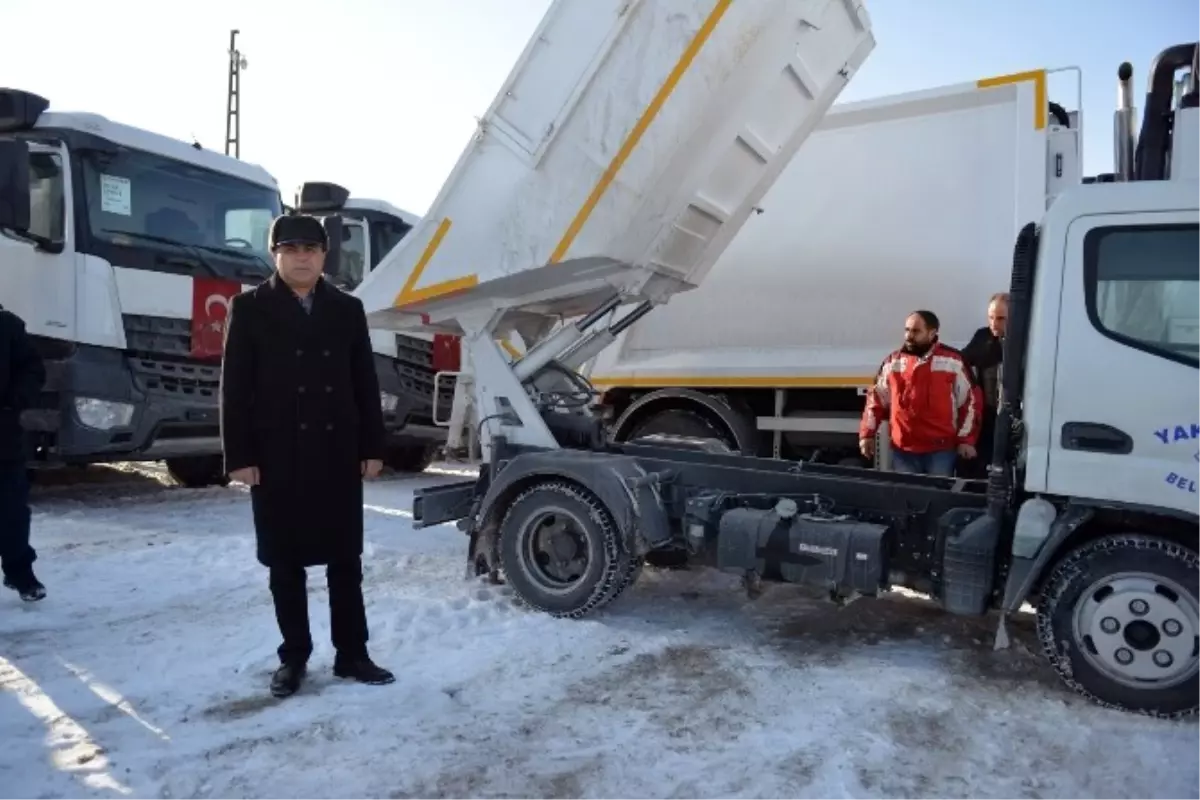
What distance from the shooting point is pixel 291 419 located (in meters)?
3.53

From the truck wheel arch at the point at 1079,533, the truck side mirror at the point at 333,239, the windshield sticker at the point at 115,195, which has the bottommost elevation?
the truck wheel arch at the point at 1079,533

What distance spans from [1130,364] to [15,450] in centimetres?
527

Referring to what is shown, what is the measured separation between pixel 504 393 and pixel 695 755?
2622 millimetres

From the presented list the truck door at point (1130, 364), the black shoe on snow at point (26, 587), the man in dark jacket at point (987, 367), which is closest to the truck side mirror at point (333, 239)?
the black shoe on snow at point (26, 587)

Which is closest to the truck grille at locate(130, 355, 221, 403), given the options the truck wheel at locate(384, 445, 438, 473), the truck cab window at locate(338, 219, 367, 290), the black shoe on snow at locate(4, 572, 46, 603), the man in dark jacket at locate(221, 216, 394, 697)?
the truck cab window at locate(338, 219, 367, 290)

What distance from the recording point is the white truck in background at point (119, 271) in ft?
22.0

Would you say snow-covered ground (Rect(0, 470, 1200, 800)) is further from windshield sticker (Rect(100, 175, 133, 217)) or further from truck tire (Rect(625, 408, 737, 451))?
windshield sticker (Rect(100, 175, 133, 217))

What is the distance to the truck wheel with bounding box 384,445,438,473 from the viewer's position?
1066cm

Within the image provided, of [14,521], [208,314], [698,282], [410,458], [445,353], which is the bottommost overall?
[410,458]

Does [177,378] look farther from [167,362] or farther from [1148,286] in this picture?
[1148,286]

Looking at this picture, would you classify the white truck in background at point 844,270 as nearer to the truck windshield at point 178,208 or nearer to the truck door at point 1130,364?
the truck door at point 1130,364

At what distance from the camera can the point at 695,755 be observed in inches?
121

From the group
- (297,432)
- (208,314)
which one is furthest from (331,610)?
(208,314)

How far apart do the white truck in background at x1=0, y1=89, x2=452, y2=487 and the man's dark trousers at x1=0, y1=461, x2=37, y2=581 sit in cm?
212
